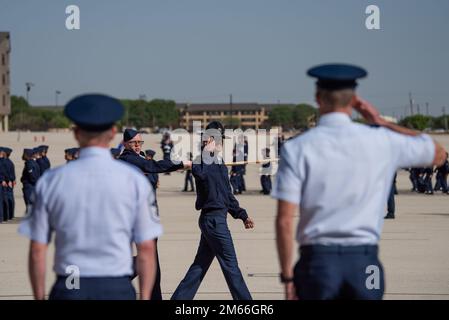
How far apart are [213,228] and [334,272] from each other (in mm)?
4282

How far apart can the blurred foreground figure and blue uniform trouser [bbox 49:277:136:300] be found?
823 millimetres

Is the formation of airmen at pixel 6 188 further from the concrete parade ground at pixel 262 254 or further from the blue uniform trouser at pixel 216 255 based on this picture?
the blue uniform trouser at pixel 216 255

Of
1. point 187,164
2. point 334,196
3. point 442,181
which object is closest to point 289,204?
point 334,196

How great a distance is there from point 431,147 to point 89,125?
70.4 inches

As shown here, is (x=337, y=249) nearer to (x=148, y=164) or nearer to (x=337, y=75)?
(x=337, y=75)

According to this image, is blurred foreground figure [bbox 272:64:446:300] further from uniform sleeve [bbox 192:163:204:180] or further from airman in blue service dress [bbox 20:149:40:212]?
airman in blue service dress [bbox 20:149:40:212]

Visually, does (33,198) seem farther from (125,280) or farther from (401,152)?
(401,152)

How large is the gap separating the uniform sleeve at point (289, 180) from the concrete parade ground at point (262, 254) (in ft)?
16.8

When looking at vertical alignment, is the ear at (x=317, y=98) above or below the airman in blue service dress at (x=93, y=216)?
above

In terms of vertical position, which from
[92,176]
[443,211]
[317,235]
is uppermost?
[92,176]

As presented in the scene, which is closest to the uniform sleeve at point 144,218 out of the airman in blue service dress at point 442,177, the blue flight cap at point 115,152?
the blue flight cap at point 115,152

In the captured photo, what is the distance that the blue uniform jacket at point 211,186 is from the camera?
8.90 meters

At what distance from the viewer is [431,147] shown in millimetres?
4863
